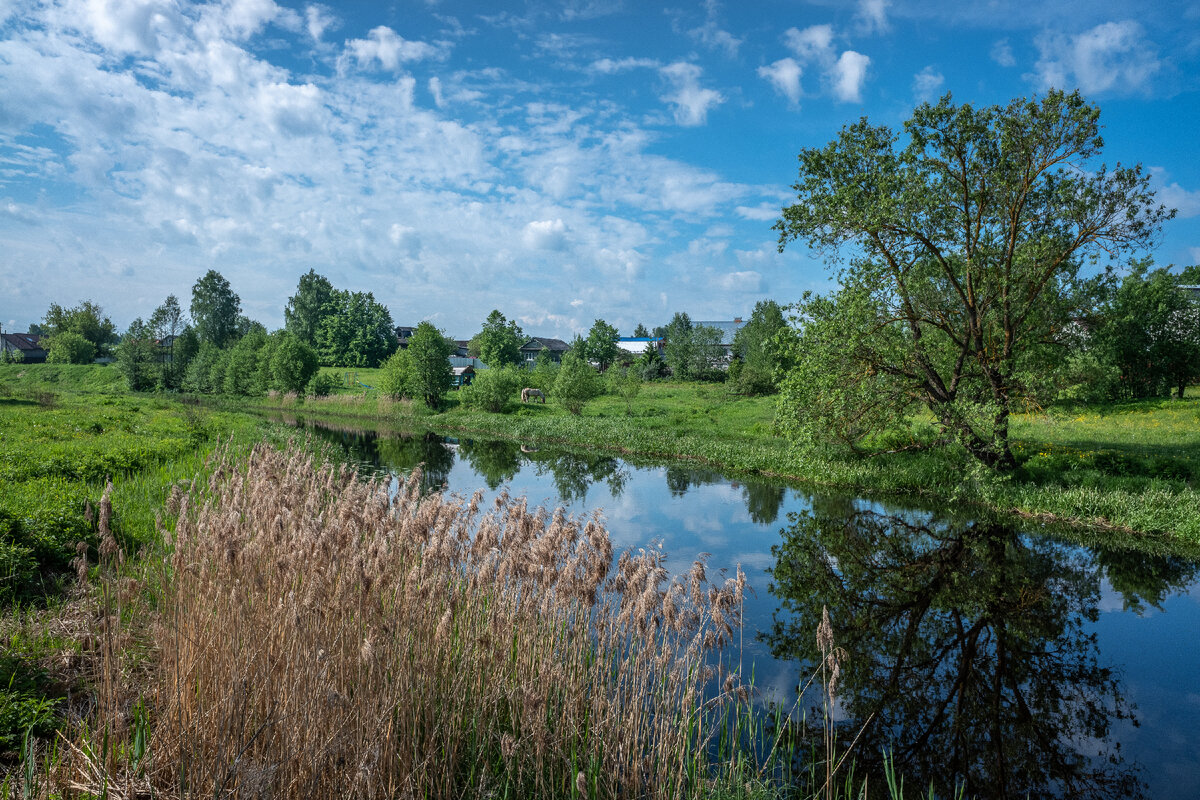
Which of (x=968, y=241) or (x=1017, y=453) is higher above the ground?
(x=968, y=241)

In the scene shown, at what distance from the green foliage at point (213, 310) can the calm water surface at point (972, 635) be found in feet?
276

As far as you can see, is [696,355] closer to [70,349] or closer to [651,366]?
[651,366]

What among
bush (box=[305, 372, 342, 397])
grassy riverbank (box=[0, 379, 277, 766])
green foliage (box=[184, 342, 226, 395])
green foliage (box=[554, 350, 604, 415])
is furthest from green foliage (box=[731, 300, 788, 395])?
green foliage (box=[184, 342, 226, 395])

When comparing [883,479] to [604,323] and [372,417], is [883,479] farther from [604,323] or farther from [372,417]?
[604,323]

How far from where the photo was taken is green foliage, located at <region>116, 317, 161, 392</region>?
6400 centimetres

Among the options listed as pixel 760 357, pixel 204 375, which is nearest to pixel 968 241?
pixel 760 357

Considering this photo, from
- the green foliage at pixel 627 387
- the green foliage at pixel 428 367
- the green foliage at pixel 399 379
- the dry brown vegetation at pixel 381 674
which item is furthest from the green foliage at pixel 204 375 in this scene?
the dry brown vegetation at pixel 381 674

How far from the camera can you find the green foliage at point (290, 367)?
5897 centimetres

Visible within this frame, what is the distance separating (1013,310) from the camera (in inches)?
729

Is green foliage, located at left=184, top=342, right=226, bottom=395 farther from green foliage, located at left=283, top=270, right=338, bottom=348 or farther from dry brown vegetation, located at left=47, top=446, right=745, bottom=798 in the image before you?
dry brown vegetation, located at left=47, top=446, right=745, bottom=798

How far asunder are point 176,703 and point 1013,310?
21.6m

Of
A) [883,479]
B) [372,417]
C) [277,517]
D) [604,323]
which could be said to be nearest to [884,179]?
[883,479]

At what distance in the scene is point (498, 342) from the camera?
84.7 meters

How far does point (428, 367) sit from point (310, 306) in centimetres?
5387
